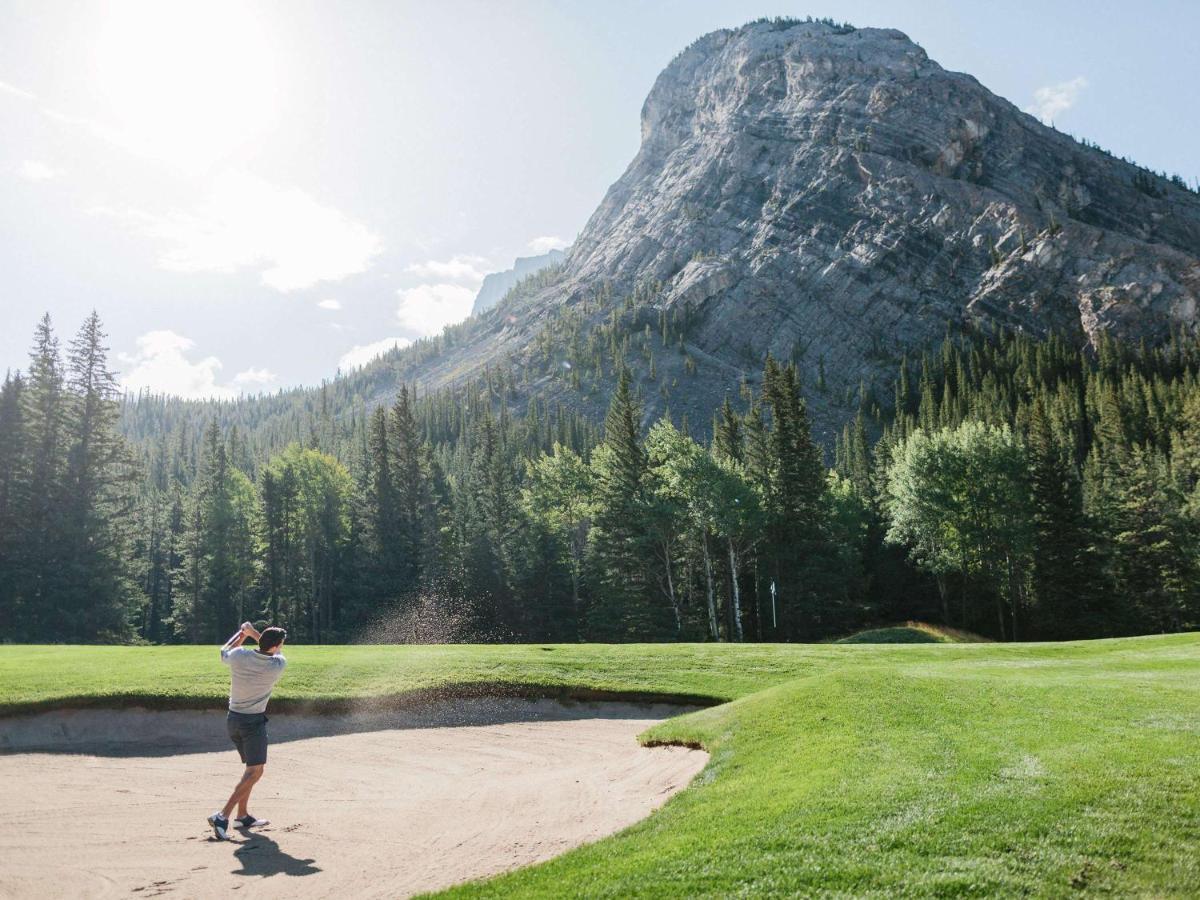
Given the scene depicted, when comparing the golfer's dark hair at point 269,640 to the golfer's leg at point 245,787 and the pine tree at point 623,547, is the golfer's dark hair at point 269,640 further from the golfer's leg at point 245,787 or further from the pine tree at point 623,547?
the pine tree at point 623,547

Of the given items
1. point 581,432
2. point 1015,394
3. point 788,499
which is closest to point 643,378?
point 581,432

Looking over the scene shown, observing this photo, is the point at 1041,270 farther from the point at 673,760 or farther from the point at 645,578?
the point at 673,760

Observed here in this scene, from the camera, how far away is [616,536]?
56.2m

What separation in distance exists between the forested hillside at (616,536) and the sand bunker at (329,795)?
34682mm

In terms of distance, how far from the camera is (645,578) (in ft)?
182

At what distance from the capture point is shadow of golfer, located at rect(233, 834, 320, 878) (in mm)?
9297

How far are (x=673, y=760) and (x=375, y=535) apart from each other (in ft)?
207

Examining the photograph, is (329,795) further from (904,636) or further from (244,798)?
(904,636)

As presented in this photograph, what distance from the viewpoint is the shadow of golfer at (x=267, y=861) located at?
9.30 m

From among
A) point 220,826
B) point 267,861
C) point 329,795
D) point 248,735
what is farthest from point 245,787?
point 329,795

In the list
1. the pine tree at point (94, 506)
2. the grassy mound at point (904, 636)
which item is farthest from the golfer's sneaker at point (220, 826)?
the pine tree at point (94, 506)

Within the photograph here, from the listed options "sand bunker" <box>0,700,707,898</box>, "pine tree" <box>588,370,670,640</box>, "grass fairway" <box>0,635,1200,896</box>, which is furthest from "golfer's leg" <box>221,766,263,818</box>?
"pine tree" <box>588,370,670,640</box>

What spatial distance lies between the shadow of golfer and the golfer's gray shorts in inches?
43.5

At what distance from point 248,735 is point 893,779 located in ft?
29.8
